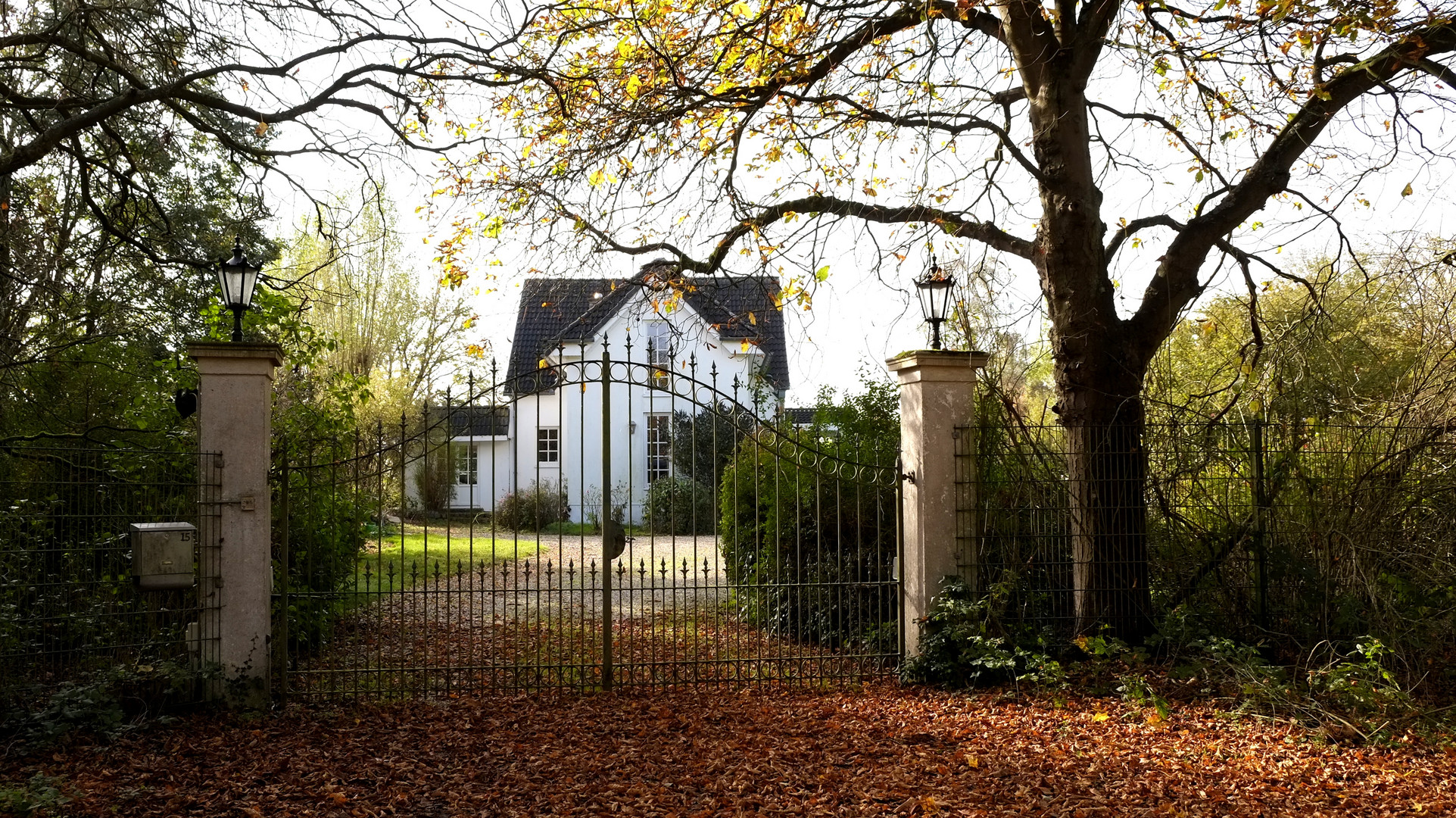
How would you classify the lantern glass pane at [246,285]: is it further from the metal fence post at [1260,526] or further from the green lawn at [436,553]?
the metal fence post at [1260,526]

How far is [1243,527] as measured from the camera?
771cm

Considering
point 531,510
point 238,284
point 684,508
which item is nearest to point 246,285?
point 238,284

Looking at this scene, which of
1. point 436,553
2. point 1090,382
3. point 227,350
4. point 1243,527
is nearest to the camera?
point 227,350

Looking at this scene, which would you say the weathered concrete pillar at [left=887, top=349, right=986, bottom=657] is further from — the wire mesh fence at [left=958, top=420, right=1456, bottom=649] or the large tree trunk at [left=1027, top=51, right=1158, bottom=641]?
the large tree trunk at [left=1027, top=51, right=1158, bottom=641]

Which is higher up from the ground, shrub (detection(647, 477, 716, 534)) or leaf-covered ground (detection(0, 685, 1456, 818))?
shrub (detection(647, 477, 716, 534))

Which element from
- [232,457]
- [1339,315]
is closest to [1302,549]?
[1339,315]

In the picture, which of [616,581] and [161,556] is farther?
[616,581]

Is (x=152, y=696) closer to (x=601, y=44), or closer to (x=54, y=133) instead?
(x=54, y=133)

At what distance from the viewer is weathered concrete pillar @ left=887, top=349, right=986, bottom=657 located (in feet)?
23.9

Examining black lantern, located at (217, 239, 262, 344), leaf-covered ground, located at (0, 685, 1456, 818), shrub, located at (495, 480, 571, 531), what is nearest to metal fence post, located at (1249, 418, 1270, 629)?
leaf-covered ground, located at (0, 685, 1456, 818)

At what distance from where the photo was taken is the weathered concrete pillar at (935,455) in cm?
727

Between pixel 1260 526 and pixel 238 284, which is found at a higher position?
pixel 238 284

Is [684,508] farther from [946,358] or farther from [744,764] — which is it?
[744,764]

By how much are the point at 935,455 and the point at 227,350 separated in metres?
5.11
